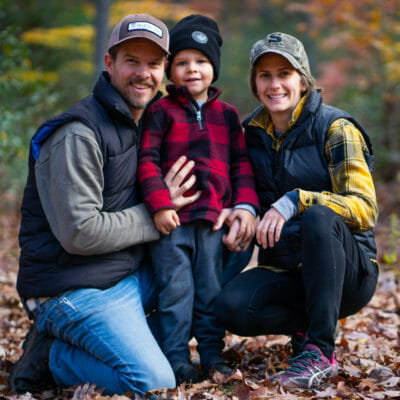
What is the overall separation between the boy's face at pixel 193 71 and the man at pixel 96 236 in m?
0.21

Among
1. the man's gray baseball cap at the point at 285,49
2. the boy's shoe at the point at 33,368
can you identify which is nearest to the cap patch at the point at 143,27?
the man's gray baseball cap at the point at 285,49

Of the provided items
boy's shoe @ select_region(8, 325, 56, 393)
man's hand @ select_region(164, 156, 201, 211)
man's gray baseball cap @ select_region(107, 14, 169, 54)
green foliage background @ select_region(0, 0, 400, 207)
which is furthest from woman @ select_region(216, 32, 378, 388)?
green foliage background @ select_region(0, 0, 400, 207)

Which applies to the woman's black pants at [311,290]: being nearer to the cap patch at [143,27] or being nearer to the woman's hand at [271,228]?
the woman's hand at [271,228]

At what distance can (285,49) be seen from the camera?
3.19 m

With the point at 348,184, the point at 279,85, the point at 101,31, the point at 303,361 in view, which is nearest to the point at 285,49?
the point at 279,85

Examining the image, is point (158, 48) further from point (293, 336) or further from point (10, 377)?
point (10, 377)

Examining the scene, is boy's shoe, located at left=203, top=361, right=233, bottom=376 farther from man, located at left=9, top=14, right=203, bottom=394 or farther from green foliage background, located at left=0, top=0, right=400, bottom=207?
green foliage background, located at left=0, top=0, right=400, bottom=207

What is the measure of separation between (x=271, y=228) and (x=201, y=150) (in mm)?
706

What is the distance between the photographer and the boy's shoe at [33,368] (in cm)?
307

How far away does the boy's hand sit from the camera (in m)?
3.11

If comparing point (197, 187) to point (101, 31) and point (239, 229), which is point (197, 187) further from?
point (101, 31)

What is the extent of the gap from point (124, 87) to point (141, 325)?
4.66ft

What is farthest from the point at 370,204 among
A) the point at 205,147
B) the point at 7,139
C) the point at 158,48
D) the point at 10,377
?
the point at 7,139

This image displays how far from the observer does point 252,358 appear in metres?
3.54
